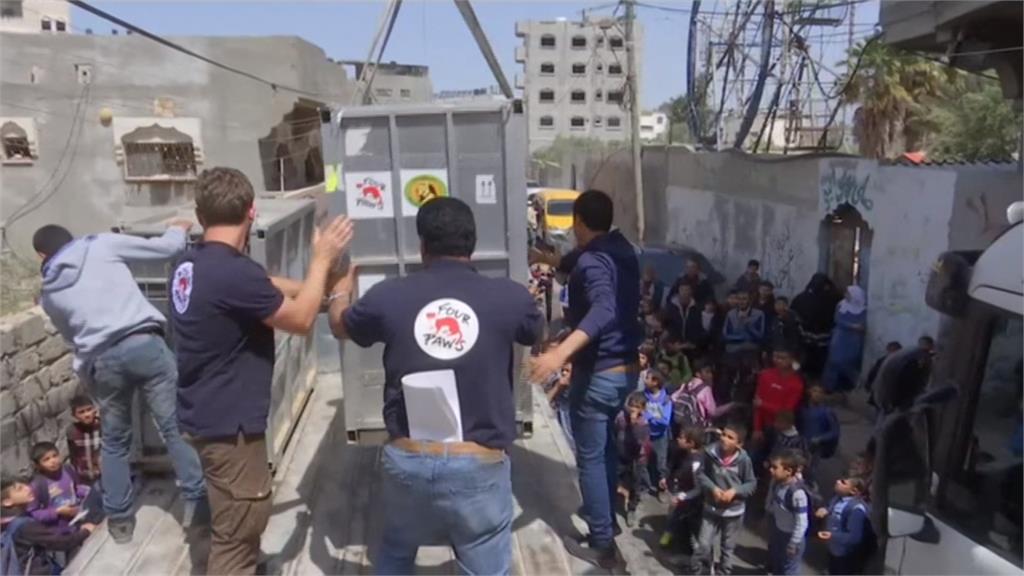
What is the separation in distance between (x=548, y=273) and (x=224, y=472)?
28.9ft

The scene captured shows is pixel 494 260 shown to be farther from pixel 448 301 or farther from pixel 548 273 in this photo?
pixel 548 273

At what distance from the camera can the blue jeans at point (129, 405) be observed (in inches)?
151

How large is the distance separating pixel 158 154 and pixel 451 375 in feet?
46.3

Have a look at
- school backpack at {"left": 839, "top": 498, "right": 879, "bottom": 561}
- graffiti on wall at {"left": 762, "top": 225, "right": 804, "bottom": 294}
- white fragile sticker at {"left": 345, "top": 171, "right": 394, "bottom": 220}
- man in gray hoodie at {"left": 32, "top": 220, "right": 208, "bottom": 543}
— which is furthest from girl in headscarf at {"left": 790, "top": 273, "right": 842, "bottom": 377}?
man in gray hoodie at {"left": 32, "top": 220, "right": 208, "bottom": 543}

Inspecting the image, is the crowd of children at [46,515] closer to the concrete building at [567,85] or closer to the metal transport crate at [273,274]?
the metal transport crate at [273,274]

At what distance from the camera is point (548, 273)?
39.3 feet

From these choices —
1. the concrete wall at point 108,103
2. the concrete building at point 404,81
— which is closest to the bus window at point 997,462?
the concrete wall at point 108,103

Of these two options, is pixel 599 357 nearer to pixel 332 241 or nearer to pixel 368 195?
pixel 368 195

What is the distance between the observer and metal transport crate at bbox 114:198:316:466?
450 cm

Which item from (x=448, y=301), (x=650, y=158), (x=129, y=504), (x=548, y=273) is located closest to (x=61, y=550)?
(x=129, y=504)

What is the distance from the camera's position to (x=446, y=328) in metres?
2.84

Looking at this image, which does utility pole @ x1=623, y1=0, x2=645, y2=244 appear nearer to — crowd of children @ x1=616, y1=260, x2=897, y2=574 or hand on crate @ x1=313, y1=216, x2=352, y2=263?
crowd of children @ x1=616, y1=260, x2=897, y2=574

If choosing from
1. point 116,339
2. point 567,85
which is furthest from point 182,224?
point 567,85

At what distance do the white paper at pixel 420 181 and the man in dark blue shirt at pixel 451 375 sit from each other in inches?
52.9
